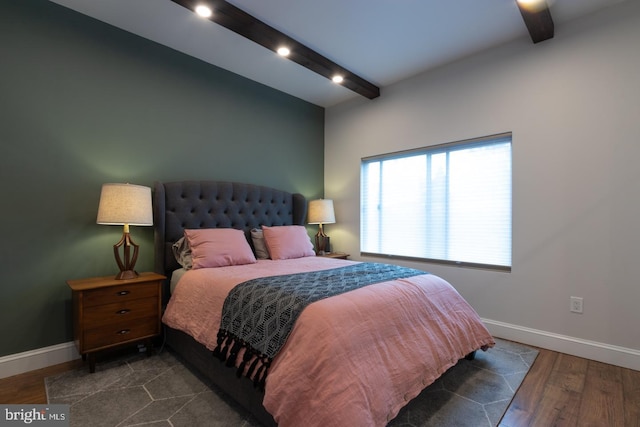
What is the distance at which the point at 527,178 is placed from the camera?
2709 millimetres

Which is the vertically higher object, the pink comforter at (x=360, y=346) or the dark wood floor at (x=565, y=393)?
the pink comforter at (x=360, y=346)

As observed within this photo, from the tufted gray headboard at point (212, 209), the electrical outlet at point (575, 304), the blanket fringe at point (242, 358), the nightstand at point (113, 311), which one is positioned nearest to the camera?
the blanket fringe at point (242, 358)

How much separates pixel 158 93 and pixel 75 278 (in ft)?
5.81

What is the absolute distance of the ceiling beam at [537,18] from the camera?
2221 mm

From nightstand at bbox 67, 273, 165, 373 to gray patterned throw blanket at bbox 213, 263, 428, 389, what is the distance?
870 millimetres

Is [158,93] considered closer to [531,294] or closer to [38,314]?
[38,314]

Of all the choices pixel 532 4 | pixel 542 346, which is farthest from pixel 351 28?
pixel 542 346

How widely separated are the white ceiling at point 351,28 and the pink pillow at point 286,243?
1782 mm

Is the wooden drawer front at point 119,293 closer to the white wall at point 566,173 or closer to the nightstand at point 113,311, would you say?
the nightstand at point 113,311

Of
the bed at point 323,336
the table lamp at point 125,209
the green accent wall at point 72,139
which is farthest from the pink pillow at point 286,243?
the table lamp at point 125,209

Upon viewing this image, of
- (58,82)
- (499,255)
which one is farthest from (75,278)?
(499,255)

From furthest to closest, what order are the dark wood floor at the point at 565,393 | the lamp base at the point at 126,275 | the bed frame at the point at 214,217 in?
1. the lamp base at the point at 126,275
2. the bed frame at the point at 214,217
3. the dark wood floor at the point at 565,393

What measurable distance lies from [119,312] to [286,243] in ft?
5.12

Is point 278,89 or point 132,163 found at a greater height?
point 278,89
